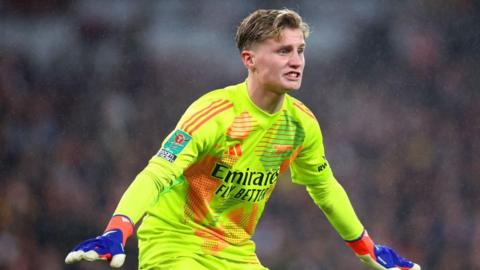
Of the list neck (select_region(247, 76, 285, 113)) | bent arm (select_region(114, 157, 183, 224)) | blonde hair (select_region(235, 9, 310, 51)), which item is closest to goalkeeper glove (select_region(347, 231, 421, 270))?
neck (select_region(247, 76, 285, 113))

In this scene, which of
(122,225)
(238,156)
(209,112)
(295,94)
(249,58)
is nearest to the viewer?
(122,225)

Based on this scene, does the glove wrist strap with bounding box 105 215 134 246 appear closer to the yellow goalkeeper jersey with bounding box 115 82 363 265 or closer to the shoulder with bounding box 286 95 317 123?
the yellow goalkeeper jersey with bounding box 115 82 363 265

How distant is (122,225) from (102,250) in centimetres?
25

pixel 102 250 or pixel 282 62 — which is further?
pixel 282 62

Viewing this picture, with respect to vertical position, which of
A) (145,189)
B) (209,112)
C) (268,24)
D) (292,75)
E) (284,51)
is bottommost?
(145,189)

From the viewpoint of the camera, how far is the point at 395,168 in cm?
797

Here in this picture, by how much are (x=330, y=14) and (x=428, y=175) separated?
178 centimetres

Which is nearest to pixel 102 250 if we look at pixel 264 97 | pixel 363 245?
pixel 264 97

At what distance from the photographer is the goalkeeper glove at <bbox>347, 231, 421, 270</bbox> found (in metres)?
4.51

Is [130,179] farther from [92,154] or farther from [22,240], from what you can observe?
[22,240]

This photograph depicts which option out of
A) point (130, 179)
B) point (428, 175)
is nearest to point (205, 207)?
point (130, 179)

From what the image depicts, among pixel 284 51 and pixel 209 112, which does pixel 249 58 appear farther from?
pixel 209 112

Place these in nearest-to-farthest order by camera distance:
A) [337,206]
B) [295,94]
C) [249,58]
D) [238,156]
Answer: [238,156] → [249,58] → [337,206] → [295,94]

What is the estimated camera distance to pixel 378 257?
14.9ft
